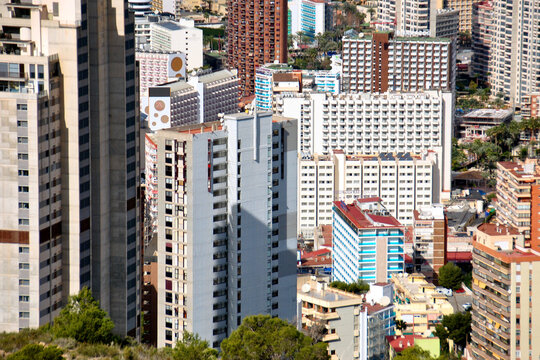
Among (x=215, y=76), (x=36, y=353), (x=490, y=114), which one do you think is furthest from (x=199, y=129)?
(x=490, y=114)

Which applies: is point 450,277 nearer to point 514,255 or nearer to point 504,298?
point 504,298

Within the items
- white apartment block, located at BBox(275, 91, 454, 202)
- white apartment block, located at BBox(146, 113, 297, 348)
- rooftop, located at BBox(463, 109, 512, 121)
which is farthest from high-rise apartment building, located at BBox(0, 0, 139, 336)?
rooftop, located at BBox(463, 109, 512, 121)

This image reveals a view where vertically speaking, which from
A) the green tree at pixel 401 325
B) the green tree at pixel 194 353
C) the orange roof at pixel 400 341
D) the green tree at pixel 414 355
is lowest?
the green tree at pixel 401 325

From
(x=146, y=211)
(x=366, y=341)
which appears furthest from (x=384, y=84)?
(x=366, y=341)

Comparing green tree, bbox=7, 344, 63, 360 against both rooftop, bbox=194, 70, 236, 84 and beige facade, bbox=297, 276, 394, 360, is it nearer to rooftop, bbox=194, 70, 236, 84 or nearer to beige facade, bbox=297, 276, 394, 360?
beige facade, bbox=297, 276, 394, 360

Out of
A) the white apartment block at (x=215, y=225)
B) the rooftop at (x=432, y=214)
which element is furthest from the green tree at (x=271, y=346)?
the rooftop at (x=432, y=214)

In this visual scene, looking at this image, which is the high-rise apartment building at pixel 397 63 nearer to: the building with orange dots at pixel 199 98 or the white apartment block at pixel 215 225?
the building with orange dots at pixel 199 98
